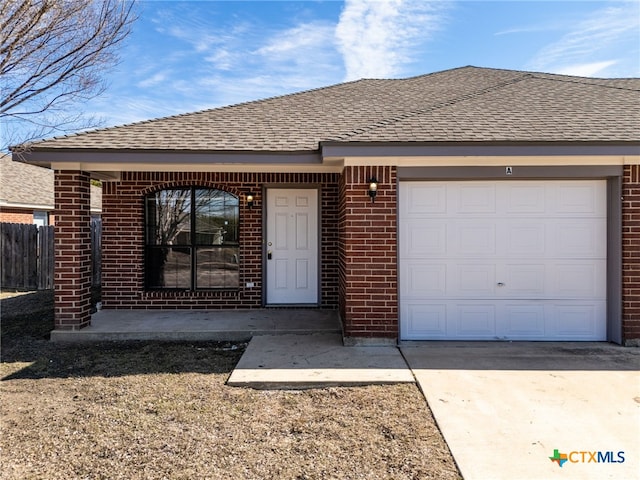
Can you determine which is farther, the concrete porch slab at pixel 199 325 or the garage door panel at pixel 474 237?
the concrete porch slab at pixel 199 325

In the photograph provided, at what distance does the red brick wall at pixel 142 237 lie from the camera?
7.60 m

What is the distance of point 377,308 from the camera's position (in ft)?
18.2

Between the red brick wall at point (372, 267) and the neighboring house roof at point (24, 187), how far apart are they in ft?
42.6

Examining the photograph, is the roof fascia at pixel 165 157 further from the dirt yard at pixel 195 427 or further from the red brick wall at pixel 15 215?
the red brick wall at pixel 15 215

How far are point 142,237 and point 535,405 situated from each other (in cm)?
673

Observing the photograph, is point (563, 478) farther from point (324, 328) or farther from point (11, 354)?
point (11, 354)

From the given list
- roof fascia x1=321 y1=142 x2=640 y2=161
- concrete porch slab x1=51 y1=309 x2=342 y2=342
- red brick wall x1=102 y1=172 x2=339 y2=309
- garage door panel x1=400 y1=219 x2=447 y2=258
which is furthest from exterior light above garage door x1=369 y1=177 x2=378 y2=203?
red brick wall x1=102 y1=172 x2=339 y2=309

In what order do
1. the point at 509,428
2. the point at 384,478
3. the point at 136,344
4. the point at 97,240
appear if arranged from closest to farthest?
the point at 384,478
the point at 509,428
the point at 136,344
the point at 97,240

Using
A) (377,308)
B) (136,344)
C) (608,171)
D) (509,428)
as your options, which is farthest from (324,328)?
(608,171)

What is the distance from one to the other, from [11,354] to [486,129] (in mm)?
6994

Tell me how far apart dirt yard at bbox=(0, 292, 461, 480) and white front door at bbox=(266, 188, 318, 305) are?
2.83 m

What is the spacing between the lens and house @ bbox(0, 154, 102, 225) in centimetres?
1434

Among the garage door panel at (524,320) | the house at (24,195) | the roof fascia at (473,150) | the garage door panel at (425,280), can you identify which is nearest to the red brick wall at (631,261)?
the roof fascia at (473,150)

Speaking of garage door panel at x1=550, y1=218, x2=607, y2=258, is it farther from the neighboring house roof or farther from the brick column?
the neighboring house roof
